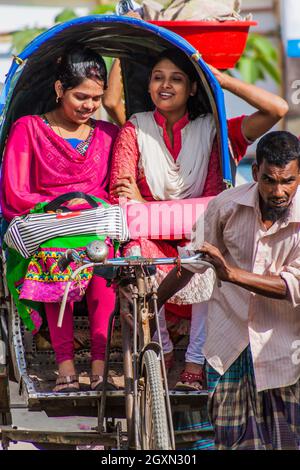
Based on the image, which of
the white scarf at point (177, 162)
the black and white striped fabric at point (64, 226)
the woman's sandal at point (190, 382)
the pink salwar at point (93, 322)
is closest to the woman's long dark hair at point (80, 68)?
the white scarf at point (177, 162)

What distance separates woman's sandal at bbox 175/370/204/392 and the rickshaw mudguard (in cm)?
103

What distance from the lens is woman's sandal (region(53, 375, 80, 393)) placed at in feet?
19.6

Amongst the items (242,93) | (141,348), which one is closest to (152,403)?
(141,348)

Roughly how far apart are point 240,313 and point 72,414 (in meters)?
1.11

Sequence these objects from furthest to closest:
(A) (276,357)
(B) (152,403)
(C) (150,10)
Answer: (C) (150,10), (A) (276,357), (B) (152,403)

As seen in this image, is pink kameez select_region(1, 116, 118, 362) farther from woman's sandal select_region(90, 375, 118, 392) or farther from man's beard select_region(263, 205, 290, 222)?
man's beard select_region(263, 205, 290, 222)

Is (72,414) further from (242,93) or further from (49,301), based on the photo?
(242,93)

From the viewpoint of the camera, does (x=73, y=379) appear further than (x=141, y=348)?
Yes

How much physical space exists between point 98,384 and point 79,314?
584 mm

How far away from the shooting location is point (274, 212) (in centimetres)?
532

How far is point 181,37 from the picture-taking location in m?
6.38

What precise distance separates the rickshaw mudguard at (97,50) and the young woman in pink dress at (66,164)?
11 centimetres

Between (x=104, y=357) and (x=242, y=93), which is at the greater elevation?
(x=242, y=93)

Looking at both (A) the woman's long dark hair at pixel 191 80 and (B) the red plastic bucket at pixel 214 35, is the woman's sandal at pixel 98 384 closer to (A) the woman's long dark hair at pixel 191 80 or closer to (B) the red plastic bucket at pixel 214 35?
(A) the woman's long dark hair at pixel 191 80
